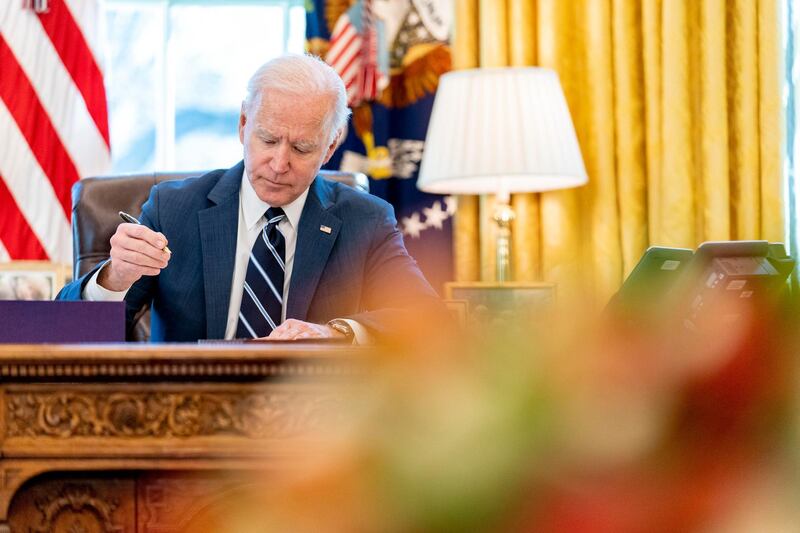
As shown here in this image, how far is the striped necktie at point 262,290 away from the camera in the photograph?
181 centimetres

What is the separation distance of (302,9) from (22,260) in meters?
1.23

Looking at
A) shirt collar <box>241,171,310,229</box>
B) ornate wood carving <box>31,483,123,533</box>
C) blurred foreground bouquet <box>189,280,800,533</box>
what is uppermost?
shirt collar <box>241,171,310,229</box>

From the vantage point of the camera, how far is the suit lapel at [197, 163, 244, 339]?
1.81 metres

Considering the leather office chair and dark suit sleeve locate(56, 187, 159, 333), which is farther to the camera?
the leather office chair

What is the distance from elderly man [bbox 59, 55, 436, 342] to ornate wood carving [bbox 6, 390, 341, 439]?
1.07m

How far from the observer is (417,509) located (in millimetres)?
211

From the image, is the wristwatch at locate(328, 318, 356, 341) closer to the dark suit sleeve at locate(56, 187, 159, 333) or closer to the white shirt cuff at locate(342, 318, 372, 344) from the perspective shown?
the white shirt cuff at locate(342, 318, 372, 344)

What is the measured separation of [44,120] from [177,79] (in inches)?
19.7

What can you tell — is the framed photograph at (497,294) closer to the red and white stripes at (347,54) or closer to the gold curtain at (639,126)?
the gold curtain at (639,126)

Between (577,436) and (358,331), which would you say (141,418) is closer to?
(577,436)

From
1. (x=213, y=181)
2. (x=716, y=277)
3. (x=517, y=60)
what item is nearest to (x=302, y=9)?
(x=517, y=60)

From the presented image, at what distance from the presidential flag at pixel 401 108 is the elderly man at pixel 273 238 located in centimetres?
97

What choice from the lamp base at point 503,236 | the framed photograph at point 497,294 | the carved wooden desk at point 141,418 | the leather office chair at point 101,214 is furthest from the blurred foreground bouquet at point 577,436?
the lamp base at point 503,236

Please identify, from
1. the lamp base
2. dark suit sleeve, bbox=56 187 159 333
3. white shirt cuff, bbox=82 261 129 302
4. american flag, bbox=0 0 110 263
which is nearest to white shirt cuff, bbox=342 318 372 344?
white shirt cuff, bbox=82 261 129 302
